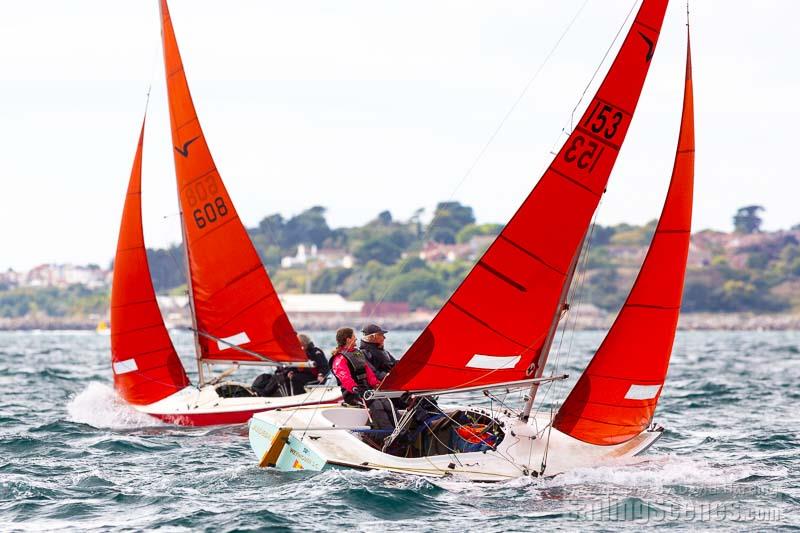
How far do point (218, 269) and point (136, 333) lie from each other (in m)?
1.47

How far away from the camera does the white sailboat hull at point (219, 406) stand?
51.8ft

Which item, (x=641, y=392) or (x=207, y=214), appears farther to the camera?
(x=207, y=214)

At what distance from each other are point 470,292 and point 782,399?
11637 millimetres

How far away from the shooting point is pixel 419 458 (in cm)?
1066

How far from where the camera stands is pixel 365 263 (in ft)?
564

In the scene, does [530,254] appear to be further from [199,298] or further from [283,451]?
[199,298]

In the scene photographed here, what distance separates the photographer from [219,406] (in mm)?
16094

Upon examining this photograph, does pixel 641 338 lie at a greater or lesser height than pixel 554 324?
lesser

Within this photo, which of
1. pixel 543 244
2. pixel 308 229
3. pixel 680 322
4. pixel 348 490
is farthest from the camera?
pixel 308 229

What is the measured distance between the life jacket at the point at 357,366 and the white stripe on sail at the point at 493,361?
4.31 feet

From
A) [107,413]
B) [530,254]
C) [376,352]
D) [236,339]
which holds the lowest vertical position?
[107,413]

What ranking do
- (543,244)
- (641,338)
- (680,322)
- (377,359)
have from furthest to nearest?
1. (680,322)
2. (377,359)
3. (641,338)
4. (543,244)

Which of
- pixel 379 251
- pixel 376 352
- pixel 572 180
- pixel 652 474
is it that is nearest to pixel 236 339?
pixel 376 352

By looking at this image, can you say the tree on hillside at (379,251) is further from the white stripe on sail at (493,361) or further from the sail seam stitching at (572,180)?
the sail seam stitching at (572,180)
